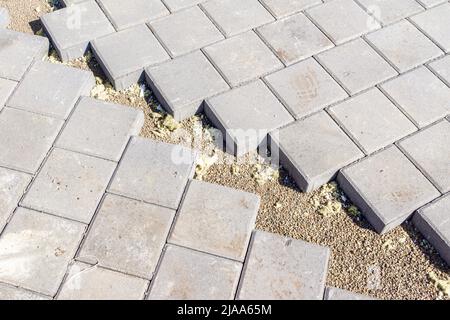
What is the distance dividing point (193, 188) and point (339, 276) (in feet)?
3.56

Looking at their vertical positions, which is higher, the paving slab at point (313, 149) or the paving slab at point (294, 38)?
the paving slab at point (294, 38)

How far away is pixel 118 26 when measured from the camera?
410 centimetres

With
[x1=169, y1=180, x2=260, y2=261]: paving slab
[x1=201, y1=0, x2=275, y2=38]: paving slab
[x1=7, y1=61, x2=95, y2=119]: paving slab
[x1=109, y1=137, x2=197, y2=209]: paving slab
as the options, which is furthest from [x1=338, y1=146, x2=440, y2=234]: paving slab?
[x1=7, y1=61, x2=95, y2=119]: paving slab

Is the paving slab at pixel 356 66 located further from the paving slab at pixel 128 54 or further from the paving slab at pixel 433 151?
the paving slab at pixel 128 54

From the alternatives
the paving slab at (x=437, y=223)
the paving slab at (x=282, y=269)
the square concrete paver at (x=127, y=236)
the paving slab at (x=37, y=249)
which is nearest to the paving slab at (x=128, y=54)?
the square concrete paver at (x=127, y=236)

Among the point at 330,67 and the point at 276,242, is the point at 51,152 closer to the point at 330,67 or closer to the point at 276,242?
the point at 276,242

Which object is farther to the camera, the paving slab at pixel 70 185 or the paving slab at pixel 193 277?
the paving slab at pixel 70 185

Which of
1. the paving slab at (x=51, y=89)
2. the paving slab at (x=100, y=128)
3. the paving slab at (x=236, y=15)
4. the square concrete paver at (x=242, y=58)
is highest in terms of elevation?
the paving slab at (x=236, y=15)

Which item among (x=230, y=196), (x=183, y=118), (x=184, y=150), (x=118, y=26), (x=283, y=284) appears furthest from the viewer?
(x=118, y=26)

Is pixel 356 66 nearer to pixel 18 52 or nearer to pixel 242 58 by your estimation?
pixel 242 58

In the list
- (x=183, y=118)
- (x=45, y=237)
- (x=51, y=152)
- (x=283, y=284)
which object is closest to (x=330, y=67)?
(x=183, y=118)

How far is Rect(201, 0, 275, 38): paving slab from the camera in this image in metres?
4.13

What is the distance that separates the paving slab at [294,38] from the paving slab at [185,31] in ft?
1.45

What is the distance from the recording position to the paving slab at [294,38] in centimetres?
397
